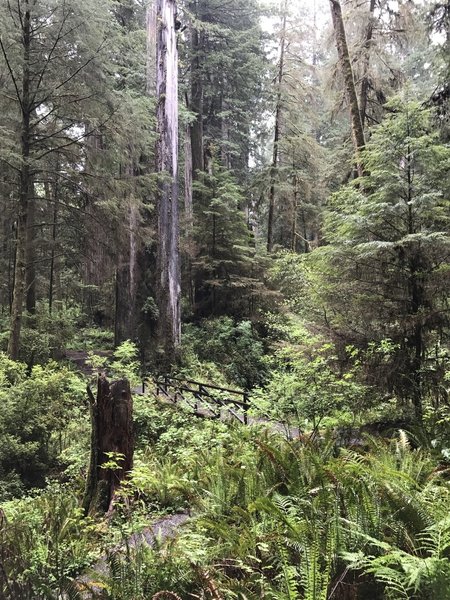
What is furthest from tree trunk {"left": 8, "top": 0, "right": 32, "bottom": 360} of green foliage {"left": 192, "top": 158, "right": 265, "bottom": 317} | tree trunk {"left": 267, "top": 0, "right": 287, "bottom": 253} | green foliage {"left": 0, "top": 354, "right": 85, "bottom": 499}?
tree trunk {"left": 267, "top": 0, "right": 287, "bottom": 253}

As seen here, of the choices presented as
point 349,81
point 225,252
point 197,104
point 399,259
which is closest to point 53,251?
point 225,252

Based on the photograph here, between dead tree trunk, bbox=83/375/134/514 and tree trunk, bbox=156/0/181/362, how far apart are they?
9.52m

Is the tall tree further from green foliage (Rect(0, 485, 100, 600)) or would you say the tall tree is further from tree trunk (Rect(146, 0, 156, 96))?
tree trunk (Rect(146, 0, 156, 96))

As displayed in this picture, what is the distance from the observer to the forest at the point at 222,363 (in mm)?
3357

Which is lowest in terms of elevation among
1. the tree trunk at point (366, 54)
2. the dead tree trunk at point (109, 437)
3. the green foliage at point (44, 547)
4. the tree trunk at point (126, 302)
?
the green foliage at point (44, 547)

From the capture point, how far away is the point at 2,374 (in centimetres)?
795

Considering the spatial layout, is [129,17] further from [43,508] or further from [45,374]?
[43,508]

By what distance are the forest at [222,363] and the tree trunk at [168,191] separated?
70mm

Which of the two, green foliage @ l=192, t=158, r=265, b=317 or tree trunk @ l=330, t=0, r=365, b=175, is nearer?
tree trunk @ l=330, t=0, r=365, b=175

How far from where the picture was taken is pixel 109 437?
541 cm

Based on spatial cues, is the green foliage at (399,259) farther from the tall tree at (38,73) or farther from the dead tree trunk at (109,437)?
the tall tree at (38,73)

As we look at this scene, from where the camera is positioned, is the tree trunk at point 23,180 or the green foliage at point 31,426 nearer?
the green foliage at point 31,426

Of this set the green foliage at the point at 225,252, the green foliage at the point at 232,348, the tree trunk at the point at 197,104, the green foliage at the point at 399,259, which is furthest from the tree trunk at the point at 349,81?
the tree trunk at the point at 197,104

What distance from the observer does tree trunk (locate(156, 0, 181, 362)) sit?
1478cm
